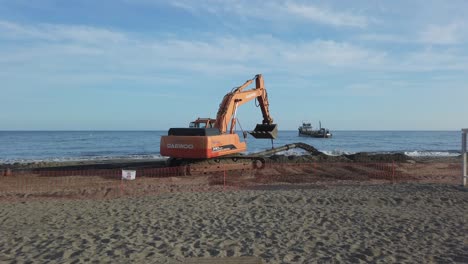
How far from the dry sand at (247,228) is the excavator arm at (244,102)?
275 inches

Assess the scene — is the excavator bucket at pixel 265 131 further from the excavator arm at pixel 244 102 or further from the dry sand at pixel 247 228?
the dry sand at pixel 247 228

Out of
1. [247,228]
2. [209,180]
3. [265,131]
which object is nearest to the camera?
[247,228]

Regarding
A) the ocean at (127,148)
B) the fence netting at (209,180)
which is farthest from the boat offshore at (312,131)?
the fence netting at (209,180)

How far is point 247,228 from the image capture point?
8.77m

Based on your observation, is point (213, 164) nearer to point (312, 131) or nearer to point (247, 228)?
point (247, 228)

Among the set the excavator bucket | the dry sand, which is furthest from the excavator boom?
the dry sand

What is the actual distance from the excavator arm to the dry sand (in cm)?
698

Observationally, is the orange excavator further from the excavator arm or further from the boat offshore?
the boat offshore

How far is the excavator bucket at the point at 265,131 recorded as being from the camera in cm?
2103

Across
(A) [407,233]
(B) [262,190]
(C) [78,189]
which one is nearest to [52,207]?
(C) [78,189]

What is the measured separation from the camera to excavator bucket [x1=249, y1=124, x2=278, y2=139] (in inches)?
828

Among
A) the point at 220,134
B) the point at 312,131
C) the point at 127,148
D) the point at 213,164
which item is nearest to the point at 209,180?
the point at 213,164

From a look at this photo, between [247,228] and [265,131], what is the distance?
1298cm

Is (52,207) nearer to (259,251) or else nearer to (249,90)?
(259,251)
